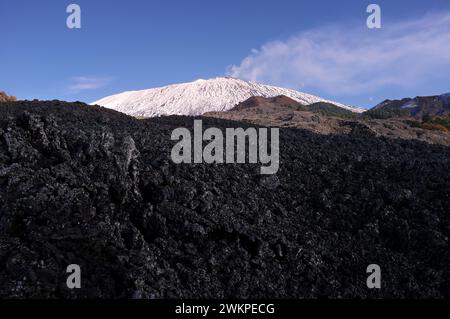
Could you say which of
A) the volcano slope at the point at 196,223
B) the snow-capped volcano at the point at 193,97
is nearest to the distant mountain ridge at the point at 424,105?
the snow-capped volcano at the point at 193,97

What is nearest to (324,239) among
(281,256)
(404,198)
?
(281,256)

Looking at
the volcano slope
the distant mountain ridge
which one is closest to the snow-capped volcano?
the distant mountain ridge

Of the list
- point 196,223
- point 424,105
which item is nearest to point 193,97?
point 424,105

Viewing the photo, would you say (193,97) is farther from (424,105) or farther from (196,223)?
(196,223)

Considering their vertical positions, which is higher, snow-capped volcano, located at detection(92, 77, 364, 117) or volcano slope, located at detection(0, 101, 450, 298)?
snow-capped volcano, located at detection(92, 77, 364, 117)

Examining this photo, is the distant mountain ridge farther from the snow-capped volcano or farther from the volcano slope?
the volcano slope
